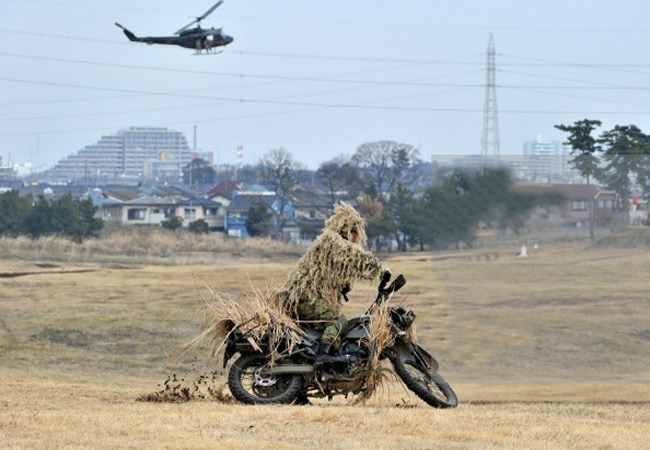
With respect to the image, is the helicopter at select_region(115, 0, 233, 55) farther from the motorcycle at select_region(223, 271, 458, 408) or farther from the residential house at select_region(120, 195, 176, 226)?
the residential house at select_region(120, 195, 176, 226)

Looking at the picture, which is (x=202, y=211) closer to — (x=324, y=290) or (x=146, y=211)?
(x=146, y=211)

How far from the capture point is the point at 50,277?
50.7m

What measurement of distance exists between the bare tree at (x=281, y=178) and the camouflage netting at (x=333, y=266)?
296 feet

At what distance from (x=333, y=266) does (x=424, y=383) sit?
5.79 ft

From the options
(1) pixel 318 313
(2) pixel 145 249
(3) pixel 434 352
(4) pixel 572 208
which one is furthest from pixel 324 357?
(2) pixel 145 249

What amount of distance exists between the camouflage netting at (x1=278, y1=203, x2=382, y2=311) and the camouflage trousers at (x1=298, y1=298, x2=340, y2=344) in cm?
5

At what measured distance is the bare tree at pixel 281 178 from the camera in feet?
357

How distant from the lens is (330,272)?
572 inches

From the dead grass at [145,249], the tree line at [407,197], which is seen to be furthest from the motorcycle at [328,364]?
the dead grass at [145,249]

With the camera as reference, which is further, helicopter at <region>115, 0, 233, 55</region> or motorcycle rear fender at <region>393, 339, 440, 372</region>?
helicopter at <region>115, 0, 233, 55</region>

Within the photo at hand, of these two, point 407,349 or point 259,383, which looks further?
point 407,349

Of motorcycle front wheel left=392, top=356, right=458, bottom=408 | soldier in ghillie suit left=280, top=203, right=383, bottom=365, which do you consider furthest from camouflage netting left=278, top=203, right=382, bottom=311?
motorcycle front wheel left=392, top=356, right=458, bottom=408

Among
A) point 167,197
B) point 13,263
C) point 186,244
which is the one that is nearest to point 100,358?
point 13,263

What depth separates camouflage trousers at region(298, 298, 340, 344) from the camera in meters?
14.6
